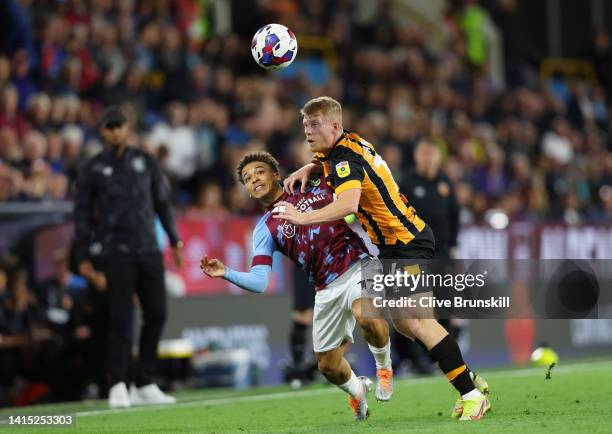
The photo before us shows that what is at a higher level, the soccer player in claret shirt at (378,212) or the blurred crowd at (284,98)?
Answer: the blurred crowd at (284,98)

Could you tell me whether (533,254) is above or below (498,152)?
below

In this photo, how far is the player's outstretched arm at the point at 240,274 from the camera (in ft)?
24.6

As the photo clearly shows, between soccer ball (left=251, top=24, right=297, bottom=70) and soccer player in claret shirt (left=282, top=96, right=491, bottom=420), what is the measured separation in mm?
1323

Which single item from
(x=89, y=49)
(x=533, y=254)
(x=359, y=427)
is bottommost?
(x=359, y=427)

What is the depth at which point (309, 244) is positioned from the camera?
816 centimetres

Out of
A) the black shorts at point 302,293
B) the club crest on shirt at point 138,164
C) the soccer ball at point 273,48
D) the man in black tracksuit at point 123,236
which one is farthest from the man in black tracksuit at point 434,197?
the soccer ball at point 273,48

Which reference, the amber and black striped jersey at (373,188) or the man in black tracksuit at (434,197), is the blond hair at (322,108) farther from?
the man in black tracksuit at (434,197)

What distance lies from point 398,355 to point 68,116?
463cm

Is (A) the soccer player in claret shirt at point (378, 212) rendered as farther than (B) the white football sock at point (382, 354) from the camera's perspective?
No

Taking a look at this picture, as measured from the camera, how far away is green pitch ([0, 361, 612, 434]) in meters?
7.69

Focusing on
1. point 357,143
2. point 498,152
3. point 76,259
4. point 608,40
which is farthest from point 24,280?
point 608,40

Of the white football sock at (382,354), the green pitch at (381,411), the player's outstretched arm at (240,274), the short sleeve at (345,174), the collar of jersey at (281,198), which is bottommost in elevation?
the green pitch at (381,411)

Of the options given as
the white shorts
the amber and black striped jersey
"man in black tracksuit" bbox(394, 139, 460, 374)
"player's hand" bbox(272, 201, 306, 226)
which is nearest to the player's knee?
the white shorts

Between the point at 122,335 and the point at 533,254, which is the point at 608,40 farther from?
the point at 122,335
